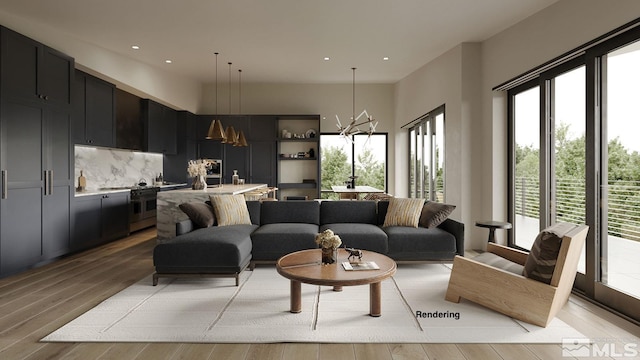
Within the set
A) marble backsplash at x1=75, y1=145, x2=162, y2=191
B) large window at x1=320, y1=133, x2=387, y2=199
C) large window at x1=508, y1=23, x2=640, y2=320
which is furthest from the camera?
large window at x1=320, y1=133, x2=387, y2=199

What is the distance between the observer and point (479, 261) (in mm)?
3123

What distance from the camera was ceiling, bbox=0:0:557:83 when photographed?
165 inches

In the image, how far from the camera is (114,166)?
22.1 ft

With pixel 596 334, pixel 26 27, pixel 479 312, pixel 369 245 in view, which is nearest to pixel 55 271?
pixel 26 27

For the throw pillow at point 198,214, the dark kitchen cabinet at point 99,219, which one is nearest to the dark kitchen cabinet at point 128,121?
the dark kitchen cabinet at point 99,219

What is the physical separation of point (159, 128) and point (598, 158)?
23.9 feet

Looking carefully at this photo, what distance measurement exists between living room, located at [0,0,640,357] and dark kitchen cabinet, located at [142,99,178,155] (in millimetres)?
264

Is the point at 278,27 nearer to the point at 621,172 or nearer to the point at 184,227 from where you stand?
the point at 184,227

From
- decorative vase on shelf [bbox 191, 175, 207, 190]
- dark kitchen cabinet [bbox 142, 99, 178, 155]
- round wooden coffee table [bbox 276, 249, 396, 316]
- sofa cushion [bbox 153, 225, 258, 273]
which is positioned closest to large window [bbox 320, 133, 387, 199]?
dark kitchen cabinet [bbox 142, 99, 178, 155]

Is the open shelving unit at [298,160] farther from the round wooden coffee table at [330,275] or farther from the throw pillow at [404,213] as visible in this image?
the round wooden coffee table at [330,275]

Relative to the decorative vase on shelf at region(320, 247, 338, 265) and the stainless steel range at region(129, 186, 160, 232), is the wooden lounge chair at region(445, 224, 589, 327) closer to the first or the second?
the decorative vase on shelf at region(320, 247, 338, 265)

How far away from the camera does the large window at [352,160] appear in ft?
29.9

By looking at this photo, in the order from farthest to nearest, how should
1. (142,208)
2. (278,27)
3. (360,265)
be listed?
(142,208)
(278,27)
(360,265)

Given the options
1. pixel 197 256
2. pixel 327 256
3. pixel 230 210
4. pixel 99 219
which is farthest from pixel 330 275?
pixel 99 219
